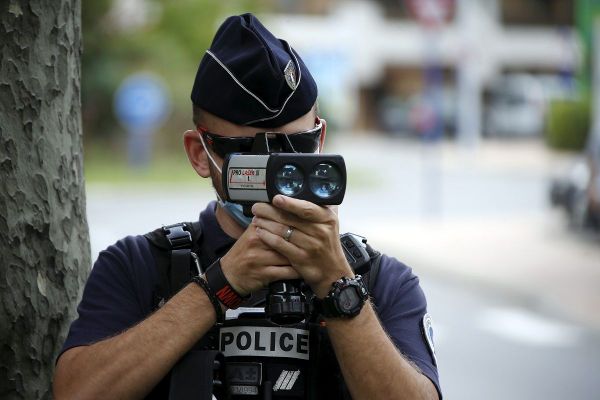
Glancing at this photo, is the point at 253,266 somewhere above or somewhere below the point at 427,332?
above

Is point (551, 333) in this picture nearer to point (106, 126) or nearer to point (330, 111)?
point (106, 126)

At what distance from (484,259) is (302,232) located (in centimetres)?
1115

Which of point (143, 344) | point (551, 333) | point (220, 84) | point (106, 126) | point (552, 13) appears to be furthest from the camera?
point (552, 13)

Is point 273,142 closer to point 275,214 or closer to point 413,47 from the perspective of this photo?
point 275,214

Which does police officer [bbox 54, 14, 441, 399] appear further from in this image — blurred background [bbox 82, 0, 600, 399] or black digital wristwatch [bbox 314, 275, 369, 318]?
blurred background [bbox 82, 0, 600, 399]

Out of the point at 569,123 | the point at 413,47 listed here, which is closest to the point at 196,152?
the point at 569,123

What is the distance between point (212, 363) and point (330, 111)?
37412 mm

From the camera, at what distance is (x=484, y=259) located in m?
12.9

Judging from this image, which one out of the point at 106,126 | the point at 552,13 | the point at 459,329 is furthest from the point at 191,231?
the point at 552,13

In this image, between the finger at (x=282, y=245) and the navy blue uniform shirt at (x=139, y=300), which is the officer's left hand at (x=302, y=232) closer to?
the finger at (x=282, y=245)

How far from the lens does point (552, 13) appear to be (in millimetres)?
51812

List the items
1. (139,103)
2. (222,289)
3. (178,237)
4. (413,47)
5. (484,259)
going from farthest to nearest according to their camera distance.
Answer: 1. (413,47)
2. (139,103)
3. (484,259)
4. (178,237)
5. (222,289)

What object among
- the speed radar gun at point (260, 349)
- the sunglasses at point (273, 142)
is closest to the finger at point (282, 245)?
the speed radar gun at point (260, 349)

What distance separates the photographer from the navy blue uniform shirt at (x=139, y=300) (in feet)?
7.11
